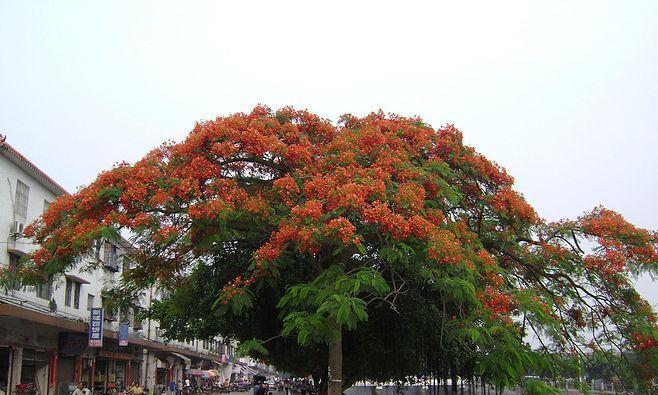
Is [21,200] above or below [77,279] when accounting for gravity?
above

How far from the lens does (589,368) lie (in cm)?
1188

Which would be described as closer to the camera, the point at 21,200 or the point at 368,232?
the point at 368,232

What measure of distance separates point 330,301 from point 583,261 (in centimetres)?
550

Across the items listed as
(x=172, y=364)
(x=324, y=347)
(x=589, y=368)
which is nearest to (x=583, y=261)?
(x=589, y=368)

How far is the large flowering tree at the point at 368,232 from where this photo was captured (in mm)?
9727

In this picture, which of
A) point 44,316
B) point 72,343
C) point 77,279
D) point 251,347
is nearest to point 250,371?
point 77,279

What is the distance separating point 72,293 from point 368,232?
1960 centimetres

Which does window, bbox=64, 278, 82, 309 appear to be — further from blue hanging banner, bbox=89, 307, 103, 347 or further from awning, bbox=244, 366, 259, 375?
awning, bbox=244, 366, 259, 375

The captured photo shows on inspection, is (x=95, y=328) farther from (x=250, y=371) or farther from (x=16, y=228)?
(x=250, y=371)

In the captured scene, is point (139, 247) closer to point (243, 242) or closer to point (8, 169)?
point (243, 242)

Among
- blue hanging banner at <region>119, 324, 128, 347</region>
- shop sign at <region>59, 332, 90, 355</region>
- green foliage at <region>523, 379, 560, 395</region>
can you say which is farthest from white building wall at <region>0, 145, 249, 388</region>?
green foliage at <region>523, 379, 560, 395</region>

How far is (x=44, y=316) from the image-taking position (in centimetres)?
1944

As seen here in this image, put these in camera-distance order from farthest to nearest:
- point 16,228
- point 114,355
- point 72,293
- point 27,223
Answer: point 114,355, point 72,293, point 27,223, point 16,228

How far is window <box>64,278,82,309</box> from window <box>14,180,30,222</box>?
576 cm
